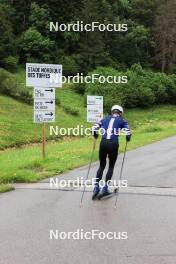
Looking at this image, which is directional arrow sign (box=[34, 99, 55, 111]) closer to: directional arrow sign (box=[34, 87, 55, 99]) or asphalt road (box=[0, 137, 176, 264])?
directional arrow sign (box=[34, 87, 55, 99])

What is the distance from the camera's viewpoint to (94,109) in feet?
78.2

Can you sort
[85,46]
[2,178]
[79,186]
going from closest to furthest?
[79,186] < [2,178] < [85,46]

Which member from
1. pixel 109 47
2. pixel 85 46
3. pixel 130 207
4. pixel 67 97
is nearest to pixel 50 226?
pixel 130 207

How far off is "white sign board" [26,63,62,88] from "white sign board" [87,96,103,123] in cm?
579

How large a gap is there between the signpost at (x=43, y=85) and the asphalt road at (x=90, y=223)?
4.02 metres

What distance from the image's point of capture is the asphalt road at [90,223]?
24.1 ft

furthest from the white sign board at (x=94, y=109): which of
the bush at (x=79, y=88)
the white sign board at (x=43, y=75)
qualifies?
the bush at (x=79, y=88)

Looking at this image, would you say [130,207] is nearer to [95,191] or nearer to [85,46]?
[95,191]

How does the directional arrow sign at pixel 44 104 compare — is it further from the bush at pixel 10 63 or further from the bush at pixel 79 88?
the bush at pixel 10 63

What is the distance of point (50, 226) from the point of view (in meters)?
9.09

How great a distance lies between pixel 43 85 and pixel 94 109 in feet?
20.3

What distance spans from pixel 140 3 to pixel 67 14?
62.9 ft

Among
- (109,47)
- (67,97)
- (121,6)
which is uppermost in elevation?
(121,6)

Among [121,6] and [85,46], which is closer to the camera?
[85,46]
